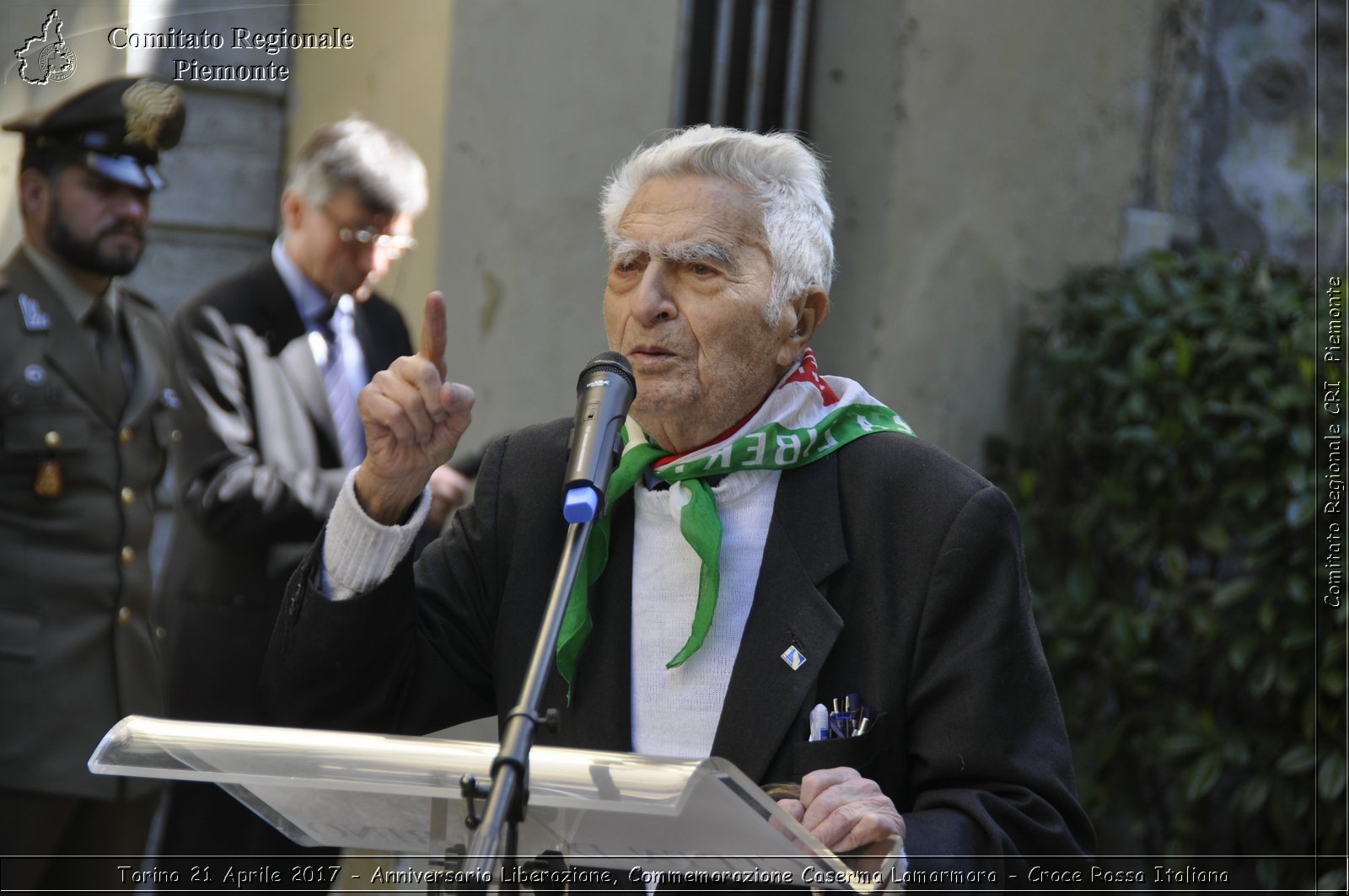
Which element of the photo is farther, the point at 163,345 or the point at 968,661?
the point at 163,345

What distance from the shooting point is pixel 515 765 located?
1.40m

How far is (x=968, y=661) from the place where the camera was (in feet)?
6.64

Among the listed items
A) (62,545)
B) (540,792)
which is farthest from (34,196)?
(540,792)

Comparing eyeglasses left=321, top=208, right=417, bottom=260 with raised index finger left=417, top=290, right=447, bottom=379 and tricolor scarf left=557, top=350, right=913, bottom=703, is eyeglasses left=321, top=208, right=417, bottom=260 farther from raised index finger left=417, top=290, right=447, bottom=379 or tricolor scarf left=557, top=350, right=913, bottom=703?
raised index finger left=417, top=290, right=447, bottom=379

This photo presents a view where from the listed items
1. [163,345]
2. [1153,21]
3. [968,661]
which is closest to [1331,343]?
[1153,21]

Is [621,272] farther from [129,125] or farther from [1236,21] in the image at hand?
[1236,21]

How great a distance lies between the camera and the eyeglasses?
11.7ft

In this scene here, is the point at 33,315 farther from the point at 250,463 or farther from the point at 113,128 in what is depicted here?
the point at 250,463

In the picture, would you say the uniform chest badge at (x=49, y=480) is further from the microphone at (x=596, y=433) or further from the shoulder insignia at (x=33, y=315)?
the microphone at (x=596, y=433)

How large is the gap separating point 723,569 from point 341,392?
1.57 meters

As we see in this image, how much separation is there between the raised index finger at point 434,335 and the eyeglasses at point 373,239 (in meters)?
1.71

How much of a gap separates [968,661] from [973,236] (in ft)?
9.14

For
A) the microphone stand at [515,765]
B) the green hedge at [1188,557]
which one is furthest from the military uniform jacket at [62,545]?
the green hedge at [1188,557]

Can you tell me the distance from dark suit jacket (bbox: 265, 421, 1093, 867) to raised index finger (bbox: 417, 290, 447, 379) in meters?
0.31
